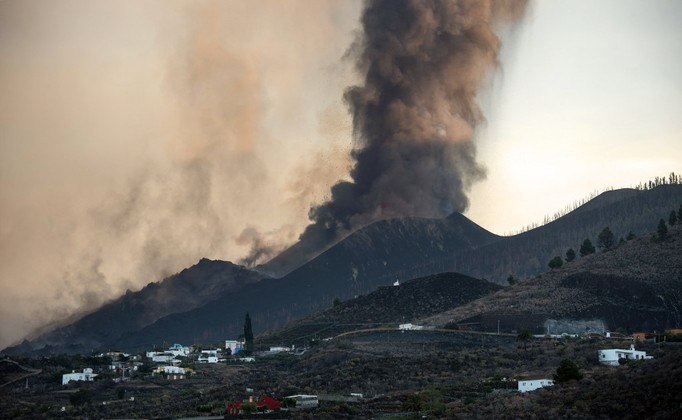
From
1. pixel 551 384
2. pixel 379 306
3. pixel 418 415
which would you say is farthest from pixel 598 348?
pixel 379 306

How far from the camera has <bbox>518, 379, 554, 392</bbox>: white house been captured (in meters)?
77.9

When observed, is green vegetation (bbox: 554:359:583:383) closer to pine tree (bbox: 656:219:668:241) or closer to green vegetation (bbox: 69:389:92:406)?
green vegetation (bbox: 69:389:92:406)

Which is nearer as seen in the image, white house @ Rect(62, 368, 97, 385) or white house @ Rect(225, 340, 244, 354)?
white house @ Rect(62, 368, 97, 385)

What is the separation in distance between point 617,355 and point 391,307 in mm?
67892

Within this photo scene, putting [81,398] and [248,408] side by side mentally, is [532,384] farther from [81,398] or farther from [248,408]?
[81,398]

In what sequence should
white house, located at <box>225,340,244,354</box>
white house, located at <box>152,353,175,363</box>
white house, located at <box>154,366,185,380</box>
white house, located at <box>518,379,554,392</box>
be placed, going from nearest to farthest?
1. white house, located at <box>518,379,554,392</box>
2. white house, located at <box>154,366,185,380</box>
3. white house, located at <box>152,353,175,363</box>
4. white house, located at <box>225,340,244,354</box>

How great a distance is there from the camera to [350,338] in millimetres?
133750

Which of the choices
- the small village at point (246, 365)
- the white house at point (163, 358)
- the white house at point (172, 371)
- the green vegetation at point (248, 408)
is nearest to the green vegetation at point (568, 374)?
the small village at point (246, 365)

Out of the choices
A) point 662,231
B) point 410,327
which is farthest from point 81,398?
point 662,231

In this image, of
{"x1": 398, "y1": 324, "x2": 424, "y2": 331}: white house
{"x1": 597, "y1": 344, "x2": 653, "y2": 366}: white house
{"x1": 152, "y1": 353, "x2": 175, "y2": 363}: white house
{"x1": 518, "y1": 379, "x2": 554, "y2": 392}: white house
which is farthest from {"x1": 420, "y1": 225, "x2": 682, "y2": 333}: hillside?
{"x1": 518, "y1": 379, "x2": 554, "y2": 392}: white house

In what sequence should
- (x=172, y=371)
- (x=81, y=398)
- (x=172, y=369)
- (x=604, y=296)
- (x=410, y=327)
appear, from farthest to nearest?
(x=410, y=327) < (x=604, y=296) < (x=172, y=369) < (x=172, y=371) < (x=81, y=398)

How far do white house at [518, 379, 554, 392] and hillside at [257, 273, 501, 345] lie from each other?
65.6 metres

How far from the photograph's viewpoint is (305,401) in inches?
3319

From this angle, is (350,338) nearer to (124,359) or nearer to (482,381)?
(124,359)
